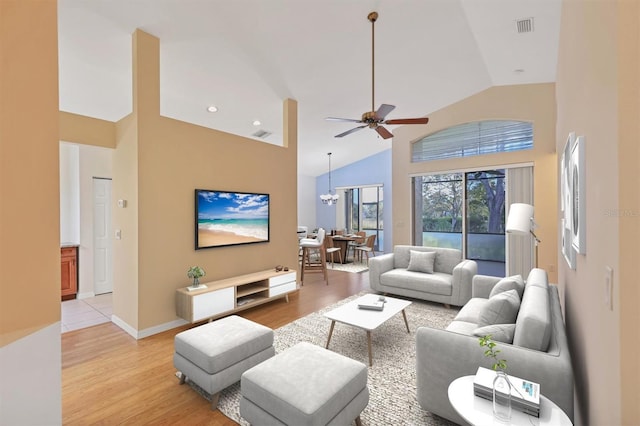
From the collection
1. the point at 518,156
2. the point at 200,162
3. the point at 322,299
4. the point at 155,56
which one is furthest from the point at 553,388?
the point at 518,156

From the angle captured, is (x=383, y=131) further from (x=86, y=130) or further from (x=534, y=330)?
(x=86, y=130)

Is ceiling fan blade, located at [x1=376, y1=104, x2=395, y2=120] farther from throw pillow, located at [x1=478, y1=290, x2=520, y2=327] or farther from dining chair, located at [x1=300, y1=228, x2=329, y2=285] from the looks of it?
dining chair, located at [x1=300, y1=228, x2=329, y2=285]

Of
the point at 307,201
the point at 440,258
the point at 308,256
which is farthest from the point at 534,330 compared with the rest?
the point at 307,201

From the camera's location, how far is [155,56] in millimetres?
3193

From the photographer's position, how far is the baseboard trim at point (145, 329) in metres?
3.18

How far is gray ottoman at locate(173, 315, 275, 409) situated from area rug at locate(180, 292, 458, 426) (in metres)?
0.18

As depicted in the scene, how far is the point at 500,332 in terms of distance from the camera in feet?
6.09

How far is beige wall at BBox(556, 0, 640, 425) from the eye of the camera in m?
0.77

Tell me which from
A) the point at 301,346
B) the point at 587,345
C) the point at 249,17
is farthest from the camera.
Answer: the point at 249,17

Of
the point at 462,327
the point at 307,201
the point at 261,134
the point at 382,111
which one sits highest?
the point at 261,134

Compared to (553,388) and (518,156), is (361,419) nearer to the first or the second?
(553,388)

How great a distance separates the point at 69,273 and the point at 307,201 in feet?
22.5

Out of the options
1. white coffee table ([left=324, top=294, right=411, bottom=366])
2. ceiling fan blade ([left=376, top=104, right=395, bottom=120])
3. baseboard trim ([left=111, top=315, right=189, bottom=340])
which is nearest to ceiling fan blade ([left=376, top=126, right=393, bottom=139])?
ceiling fan blade ([left=376, top=104, right=395, bottom=120])

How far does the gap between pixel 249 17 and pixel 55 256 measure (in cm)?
300
